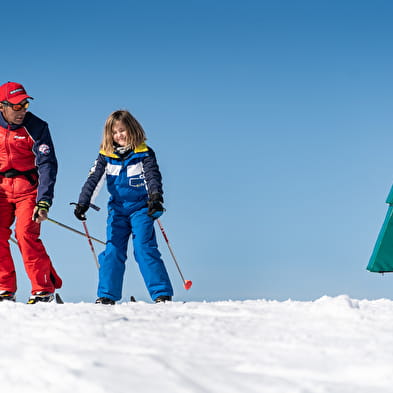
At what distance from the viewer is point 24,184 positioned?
5.97 metres

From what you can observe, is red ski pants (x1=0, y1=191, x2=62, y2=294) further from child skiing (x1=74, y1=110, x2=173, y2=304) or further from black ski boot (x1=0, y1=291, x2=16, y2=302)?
child skiing (x1=74, y1=110, x2=173, y2=304)

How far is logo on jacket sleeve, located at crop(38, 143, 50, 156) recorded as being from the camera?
5966mm

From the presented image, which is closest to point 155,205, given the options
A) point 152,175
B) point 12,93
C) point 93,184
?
point 152,175

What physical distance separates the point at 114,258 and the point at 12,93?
2.13m

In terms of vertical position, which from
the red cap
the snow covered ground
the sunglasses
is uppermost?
the red cap

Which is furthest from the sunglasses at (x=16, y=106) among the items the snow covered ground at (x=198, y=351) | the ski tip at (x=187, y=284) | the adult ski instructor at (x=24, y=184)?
the snow covered ground at (x=198, y=351)

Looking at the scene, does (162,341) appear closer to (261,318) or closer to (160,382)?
(160,382)

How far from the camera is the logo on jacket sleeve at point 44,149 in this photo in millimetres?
5966

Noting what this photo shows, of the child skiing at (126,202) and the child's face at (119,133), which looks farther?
the child's face at (119,133)

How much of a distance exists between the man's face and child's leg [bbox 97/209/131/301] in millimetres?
1417

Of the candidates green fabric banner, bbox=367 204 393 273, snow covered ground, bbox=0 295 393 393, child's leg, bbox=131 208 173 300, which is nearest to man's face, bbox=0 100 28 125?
child's leg, bbox=131 208 173 300

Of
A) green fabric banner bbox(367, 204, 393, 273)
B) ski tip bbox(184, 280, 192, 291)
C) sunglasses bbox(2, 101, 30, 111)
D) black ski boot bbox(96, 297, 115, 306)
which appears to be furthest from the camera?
green fabric banner bbox(367, 204, 393, 273)

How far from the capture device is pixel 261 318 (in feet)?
11.6

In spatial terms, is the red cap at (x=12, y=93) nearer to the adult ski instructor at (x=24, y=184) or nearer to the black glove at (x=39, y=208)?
the adult ski instructor at (x=24, y=184)
